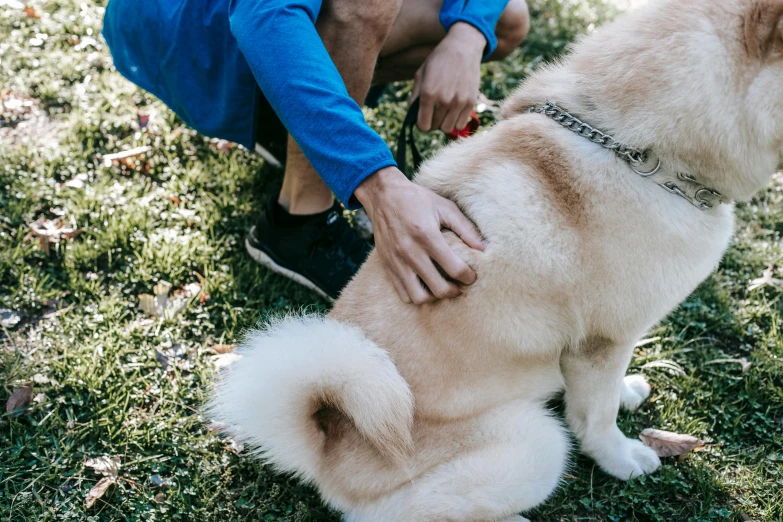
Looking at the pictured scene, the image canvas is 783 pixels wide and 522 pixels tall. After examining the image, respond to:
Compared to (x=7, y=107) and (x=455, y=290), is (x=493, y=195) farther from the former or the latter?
(x=7, y=107)

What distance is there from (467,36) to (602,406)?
1.38m

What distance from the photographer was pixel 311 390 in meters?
1.48

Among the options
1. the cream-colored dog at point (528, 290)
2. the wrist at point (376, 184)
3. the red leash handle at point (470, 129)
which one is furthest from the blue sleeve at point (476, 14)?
the wrist at point (376, 184)

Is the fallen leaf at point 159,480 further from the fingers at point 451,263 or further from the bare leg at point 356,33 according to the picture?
the bare leg at point 356,33

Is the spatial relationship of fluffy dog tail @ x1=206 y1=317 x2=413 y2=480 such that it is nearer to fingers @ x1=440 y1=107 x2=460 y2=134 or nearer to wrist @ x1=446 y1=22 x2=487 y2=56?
fingers @ x1=440 y1=107 x2=460 y2=134

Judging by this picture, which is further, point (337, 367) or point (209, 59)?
point (209, 59)

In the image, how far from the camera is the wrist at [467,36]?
7.29 feet

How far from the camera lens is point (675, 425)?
2037 millimetres

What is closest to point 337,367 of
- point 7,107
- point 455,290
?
point 455,290

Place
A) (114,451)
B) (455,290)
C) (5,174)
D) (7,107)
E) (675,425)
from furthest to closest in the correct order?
(7,107)
(5,174)
(675,425)
(114,451)
(455,290)

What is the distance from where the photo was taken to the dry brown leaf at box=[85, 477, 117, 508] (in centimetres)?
176

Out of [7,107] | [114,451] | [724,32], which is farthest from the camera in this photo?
[7,107]

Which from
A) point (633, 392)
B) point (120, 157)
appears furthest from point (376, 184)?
point (120, 157)

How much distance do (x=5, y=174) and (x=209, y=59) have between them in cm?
126
